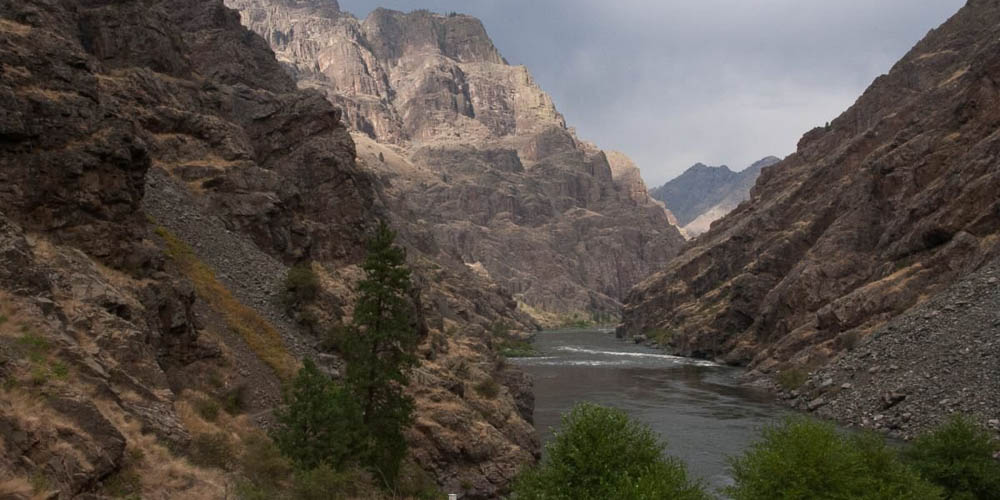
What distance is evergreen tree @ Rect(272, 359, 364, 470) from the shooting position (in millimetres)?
26281

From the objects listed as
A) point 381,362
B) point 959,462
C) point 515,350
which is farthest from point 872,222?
point 381,362

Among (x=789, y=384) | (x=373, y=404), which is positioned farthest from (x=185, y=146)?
(x=789, y=384)

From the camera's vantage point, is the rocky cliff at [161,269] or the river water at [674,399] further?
the river water at [674,399]

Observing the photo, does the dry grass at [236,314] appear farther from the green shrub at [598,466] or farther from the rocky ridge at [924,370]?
the rocky ridge at [924,370]

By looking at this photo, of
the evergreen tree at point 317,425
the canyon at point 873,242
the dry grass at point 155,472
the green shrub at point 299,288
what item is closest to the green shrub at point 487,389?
the green shrub at point 299,288

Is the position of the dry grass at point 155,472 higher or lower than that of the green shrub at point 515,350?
lower

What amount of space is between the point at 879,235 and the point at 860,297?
23.4 meters

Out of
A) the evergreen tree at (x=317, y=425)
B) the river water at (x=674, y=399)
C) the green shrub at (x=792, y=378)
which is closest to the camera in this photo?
the evergreen tree at (x=317, y=425)

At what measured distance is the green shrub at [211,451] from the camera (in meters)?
20.9

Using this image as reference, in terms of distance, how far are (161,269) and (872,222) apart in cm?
10563

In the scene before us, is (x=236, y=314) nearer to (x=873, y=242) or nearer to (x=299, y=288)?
(x=299, y=288)

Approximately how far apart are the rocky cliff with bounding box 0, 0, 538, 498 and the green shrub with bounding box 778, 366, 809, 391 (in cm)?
3424

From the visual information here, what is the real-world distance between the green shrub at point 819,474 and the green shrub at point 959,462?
8.07 feet

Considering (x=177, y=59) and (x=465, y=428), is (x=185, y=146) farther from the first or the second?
(x=465, y=428)
